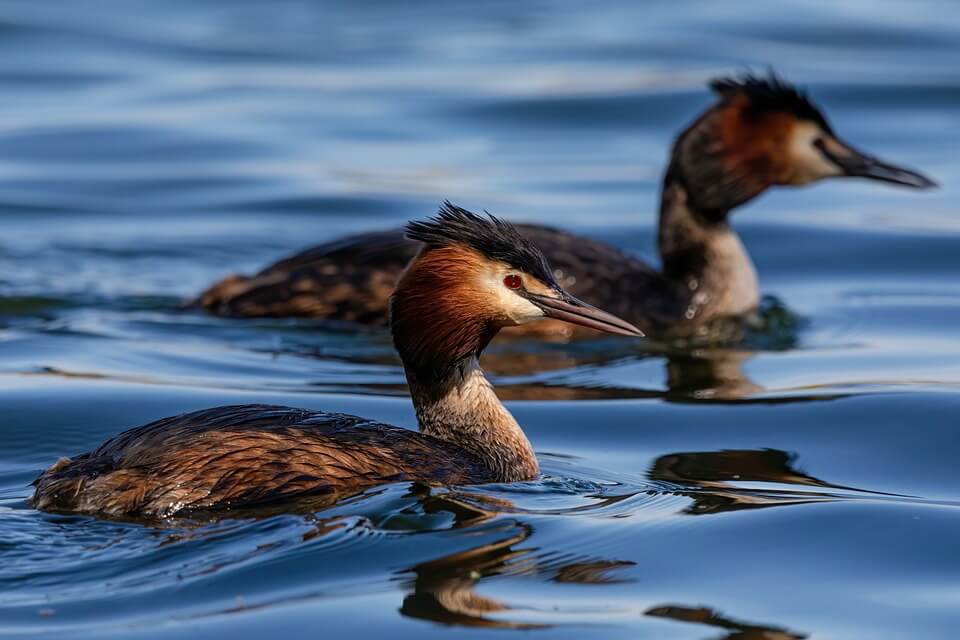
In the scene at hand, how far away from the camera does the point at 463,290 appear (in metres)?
7.11

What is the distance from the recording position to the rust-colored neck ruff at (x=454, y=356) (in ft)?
23.4

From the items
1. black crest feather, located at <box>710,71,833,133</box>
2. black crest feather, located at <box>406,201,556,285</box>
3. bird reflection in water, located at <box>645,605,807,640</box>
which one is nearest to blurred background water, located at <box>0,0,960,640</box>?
bird reflection in water, located at <box>645,605,807,640</box>

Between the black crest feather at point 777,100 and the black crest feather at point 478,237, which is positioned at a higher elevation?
the black crest feather at point 777,100

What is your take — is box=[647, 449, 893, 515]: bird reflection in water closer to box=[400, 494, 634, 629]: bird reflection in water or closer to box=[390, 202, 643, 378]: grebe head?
box=[390, 202, 643, 378]: grebe head

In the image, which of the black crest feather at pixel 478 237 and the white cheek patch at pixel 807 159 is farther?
the white cheek patch at pixel 807 159

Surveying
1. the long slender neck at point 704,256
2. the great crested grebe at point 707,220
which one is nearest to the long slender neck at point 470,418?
the great crested grebe at point 707,220

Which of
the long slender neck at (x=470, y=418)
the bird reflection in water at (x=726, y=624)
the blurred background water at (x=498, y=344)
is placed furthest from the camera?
the long slender neck at (x=470, y=418)

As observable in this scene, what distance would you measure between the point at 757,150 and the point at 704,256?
70 centimetres

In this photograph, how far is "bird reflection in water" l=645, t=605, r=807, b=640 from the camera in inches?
220

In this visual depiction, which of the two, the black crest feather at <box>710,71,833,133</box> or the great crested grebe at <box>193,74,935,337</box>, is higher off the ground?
the black crest feather at <box>710,71,833,133</box>

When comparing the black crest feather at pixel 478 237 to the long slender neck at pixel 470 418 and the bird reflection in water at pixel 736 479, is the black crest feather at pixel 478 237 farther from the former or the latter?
the bird reflection in water at pixel 736 479

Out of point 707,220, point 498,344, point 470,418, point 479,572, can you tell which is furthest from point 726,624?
point 707,220

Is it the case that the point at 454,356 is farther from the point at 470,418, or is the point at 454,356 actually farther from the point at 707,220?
the point at 707,220

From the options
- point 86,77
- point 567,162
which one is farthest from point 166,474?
point 86,77
